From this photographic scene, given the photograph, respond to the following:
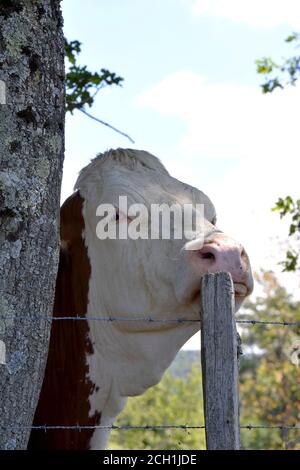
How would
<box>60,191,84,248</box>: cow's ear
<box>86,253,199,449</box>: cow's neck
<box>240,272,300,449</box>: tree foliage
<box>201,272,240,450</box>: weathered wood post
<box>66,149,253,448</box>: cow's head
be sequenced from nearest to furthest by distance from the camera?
<box>201,272,240,450</box>: weathered wood post < <box>66,149,253,448</box>: cow's head < <box>86,253,199,449</box>: cow's neck < <box>60,191,84,248</box>: cow's ear < <box>240,272,300,449</box>: tree foliage

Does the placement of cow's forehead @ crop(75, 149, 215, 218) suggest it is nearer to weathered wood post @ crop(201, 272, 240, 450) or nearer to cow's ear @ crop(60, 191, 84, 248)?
cow's ear @ crop(60, 191, 84, 248)

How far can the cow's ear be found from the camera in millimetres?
4074

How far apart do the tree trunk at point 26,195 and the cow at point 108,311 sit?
1.12 m

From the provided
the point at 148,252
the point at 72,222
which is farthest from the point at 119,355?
the point at 72,222

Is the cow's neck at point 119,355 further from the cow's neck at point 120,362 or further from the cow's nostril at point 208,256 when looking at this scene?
the cow's nostril at point 208,256

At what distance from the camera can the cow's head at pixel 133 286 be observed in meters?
3.69

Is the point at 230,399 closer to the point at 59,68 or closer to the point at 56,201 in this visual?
the point at 56,201

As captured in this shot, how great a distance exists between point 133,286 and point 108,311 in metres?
0.21

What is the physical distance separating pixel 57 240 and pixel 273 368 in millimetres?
12725

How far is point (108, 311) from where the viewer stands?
3.91 meters

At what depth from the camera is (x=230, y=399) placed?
243cm

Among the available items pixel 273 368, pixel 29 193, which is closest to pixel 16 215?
pixel 29 193

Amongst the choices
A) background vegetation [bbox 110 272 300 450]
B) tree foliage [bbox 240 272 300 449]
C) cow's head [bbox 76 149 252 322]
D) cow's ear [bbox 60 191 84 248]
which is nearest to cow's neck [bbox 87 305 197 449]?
cow's head [bbox 76 149 252 322]

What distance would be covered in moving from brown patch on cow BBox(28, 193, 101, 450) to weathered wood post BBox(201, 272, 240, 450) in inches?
59.9
